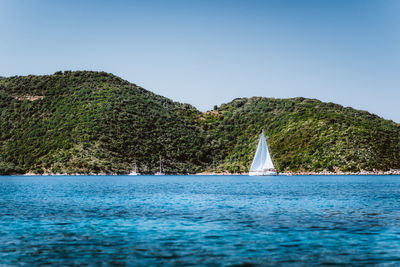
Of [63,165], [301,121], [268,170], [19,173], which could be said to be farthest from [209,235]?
[301,121]

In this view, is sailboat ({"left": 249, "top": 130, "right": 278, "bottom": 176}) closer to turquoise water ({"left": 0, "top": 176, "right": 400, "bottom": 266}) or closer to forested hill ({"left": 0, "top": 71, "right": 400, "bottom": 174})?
forested hill ({"left": 0, "top": 71, "right": 400, "bottom": 174})

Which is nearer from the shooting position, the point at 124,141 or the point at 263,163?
the point at 263,163

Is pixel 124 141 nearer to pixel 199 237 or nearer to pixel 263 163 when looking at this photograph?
pixel 263 163

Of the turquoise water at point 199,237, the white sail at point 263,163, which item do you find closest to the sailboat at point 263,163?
the white sail at point 263,163

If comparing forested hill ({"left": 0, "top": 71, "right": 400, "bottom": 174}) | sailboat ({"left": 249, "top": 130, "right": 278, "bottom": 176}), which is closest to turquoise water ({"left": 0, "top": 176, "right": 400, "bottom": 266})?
sailboat ({"left": 249, "top": 130, "right": 278, "bottom": 176})

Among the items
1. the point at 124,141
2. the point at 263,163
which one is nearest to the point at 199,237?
the point at 263,163

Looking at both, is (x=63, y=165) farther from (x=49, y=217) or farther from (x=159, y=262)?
(x=159, y=262)

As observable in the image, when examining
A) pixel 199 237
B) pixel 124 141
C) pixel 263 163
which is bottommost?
pixel 199 237

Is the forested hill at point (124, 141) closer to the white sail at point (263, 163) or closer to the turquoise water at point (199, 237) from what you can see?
the white sail at point (263, 163)

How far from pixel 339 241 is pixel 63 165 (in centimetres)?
14802

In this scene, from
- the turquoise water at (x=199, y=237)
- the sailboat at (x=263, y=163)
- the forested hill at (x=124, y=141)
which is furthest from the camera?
the forested hill at (x=124, y=141)

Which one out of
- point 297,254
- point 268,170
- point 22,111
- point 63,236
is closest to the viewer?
point 297,254

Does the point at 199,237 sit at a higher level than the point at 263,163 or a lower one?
lower

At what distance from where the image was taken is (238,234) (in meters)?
24.8
